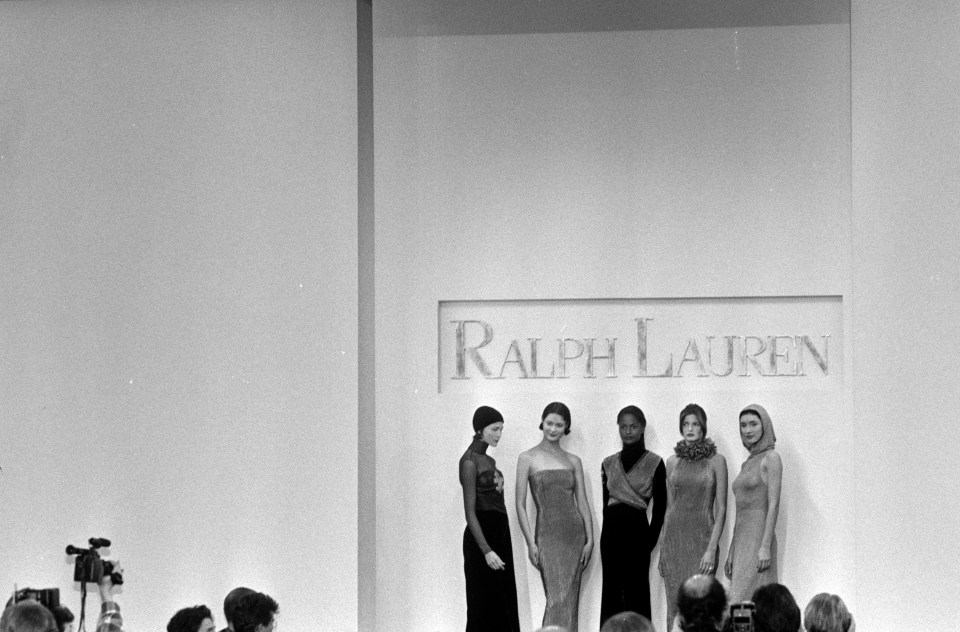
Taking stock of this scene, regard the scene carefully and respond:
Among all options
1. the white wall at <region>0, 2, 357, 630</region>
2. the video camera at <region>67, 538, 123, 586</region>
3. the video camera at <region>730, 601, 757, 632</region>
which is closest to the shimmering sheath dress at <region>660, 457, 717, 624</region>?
the white wall at <region>0, 2, 357, 630</region>

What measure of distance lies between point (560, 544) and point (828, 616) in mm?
2743

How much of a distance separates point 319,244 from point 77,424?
1.67m

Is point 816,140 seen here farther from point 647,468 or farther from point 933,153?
point 647,468

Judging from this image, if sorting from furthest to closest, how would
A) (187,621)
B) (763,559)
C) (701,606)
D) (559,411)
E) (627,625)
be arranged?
(559,411) < (763,559) < (187,621) < (701,606) < (627,625)

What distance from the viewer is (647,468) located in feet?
23.7

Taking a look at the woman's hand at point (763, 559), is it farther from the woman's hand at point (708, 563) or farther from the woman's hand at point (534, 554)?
the woman's hand at point (534, 554)

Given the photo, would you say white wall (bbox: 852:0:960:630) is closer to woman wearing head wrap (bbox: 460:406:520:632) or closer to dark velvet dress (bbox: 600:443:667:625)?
dark velvet dress (bbox: 600:443:667:625)

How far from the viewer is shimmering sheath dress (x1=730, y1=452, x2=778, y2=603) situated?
23.1 ft

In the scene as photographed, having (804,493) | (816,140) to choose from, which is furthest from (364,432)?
(816,140)

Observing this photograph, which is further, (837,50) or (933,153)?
(837,50)

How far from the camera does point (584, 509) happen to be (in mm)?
7258

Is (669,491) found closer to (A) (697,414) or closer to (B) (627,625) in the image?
(A) (697,414)

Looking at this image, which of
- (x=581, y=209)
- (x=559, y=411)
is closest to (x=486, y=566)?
(x=559, y=411)

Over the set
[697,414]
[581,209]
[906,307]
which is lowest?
[697,414]
